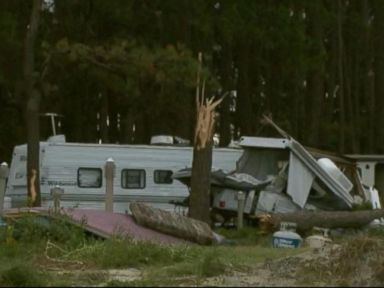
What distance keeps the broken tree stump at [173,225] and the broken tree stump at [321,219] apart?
3964 millimetres

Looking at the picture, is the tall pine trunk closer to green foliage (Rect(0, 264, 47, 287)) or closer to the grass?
the grass

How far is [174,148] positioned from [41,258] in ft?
44.1

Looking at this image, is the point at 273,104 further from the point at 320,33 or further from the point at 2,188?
the point at 2,188

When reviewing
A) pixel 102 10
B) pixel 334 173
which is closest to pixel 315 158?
pixel 334 173

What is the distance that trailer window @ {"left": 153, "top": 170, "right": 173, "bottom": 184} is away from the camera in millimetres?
28406

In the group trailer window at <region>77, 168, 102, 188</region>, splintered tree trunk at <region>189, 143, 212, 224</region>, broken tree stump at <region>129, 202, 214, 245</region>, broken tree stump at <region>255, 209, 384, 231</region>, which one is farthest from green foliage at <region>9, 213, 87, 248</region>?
trailer window at <region>77, 168, 102, 188</region>

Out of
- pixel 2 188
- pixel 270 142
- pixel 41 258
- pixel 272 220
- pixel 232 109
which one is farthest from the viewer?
pixel 232 109

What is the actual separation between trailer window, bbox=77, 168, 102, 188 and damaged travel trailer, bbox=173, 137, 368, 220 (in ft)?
7.92

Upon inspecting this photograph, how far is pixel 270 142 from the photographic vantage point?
25938 millimetres

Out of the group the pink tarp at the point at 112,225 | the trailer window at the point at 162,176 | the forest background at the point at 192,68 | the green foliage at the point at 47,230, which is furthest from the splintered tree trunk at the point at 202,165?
the green foliage at the point at 47,230

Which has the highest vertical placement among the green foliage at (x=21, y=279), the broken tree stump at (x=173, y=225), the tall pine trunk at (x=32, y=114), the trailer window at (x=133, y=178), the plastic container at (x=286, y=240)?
the tall pine trunk at (x=32, y=114)

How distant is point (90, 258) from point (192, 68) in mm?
12017

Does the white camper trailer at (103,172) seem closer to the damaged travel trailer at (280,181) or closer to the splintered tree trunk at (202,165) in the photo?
the damaged travel trailer at (280,181)

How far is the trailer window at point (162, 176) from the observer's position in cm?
2841
